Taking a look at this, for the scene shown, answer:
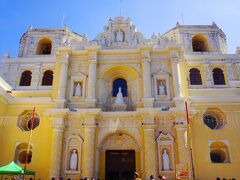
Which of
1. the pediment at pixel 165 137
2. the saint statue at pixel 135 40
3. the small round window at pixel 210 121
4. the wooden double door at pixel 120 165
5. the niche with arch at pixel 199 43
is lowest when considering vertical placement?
the wooden double door at pixel 120 165

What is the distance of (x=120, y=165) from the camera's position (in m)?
17.6

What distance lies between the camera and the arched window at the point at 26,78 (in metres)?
25.6

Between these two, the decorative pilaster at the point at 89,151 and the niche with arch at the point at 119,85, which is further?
the niche with arch at the point at 119,85

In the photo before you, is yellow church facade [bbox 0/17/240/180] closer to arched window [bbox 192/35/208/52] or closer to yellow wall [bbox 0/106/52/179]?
yellow wall [bbox 0/106/52/179]

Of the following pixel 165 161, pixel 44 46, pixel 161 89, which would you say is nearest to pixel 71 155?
pixel 165 161

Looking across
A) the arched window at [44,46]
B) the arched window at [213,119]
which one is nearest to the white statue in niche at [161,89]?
the arched window at [213,119]

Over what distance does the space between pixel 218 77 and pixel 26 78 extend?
1853cm

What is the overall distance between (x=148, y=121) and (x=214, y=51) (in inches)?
502

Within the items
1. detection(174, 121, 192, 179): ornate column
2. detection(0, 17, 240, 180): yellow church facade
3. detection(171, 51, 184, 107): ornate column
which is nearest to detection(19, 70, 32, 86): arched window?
detection(0, 17, 240, 180): yellow church facade

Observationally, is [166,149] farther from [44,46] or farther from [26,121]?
[44,46]

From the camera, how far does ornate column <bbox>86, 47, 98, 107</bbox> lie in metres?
18.3

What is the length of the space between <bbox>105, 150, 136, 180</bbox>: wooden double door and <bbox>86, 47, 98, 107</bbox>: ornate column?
3672mm

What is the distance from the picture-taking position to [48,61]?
2619 cm

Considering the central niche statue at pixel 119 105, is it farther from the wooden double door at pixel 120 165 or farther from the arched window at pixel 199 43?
the arched window at pixel 199 43
